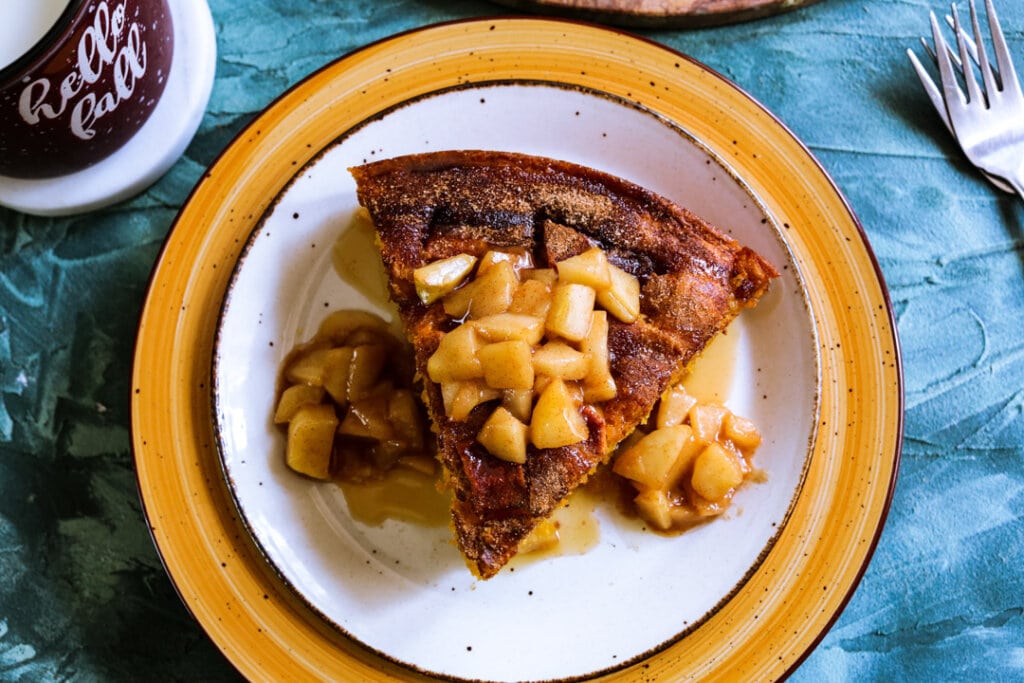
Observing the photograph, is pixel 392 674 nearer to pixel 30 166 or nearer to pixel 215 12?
pixel 30 166

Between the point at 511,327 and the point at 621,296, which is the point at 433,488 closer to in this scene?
the point at 511,327

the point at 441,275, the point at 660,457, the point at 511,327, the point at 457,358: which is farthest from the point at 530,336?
the point at 660,457

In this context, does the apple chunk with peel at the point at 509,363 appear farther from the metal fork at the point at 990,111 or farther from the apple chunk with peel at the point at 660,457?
the metal fork at the point at 990,111

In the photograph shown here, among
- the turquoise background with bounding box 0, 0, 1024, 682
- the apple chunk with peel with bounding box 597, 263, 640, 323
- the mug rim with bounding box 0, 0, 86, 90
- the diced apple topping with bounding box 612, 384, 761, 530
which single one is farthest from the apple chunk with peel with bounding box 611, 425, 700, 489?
the mug rim with bounding box 0, 0, 86, 90

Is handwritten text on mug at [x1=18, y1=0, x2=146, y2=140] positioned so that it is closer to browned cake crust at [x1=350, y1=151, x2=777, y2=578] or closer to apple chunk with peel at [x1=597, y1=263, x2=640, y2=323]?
browned cake crust at [x1=350, y1=151, x2=777, y2=578]

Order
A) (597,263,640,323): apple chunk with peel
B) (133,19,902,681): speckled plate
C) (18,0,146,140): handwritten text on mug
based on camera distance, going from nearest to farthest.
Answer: (18,0,146,140): handwritten text on mug
(597,263,640,323): apple chunk with peel
(133,19,902,681): speckled plate

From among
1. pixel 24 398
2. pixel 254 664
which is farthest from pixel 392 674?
pixel 24 398
